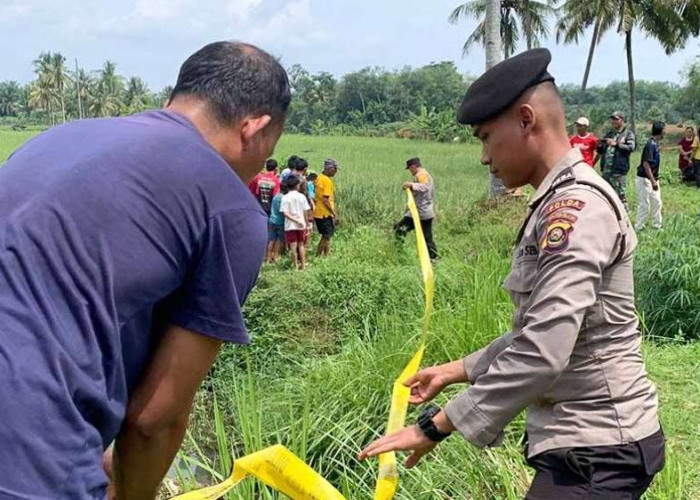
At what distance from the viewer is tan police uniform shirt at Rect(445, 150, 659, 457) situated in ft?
5.24

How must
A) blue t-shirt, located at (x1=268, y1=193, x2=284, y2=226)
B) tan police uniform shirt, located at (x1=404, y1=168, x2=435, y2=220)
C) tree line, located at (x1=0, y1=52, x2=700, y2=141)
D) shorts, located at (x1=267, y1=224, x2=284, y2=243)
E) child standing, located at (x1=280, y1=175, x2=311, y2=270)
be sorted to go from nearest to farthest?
child standing, located at (x1=280, y1=175, x2=311, y2=270) < tan police uniform shirt, located at (x1=404, y1=168, x2=435, y2=220) < blue t-shirt, located at (x1=268, y1=193, x2=284, y2=226) < shorts, located at (x1=267, y1=224, x2=284, y2=243) < tree line, located at (x1=0, y1=52, x2=700, y2=141)

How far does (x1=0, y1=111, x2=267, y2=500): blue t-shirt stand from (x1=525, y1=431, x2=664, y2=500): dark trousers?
0.82 meters

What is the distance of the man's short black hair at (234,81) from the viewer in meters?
1.54

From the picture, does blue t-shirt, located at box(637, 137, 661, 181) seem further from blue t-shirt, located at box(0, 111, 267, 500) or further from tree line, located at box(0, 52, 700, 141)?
tree line, located at box(0, 52, 700, 141)

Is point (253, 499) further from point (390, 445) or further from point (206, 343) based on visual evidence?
point (206, 343)

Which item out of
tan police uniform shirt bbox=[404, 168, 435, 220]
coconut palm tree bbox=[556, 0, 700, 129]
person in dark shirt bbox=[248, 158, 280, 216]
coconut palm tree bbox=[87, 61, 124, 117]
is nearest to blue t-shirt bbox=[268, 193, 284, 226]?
person in dark shirt bbox=[248, 158, 280, 216]

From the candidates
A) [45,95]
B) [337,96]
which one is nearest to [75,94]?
[45,95]

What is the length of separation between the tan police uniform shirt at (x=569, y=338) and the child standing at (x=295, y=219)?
689 centimetres

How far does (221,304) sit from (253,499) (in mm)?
1587

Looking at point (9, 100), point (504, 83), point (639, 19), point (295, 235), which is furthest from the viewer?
point (9, 100)

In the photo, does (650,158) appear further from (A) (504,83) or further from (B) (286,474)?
(B) (286,474)

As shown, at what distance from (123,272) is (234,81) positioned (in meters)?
0.48

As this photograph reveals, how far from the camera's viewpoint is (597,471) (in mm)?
1704

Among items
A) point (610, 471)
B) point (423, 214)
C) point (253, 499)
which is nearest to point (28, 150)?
point (610, 471)
